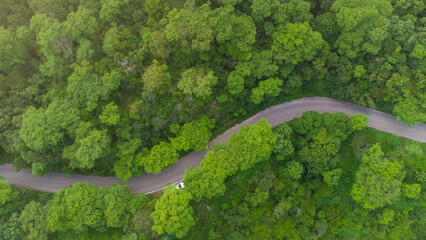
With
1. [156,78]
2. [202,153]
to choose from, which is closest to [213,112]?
[202,153]

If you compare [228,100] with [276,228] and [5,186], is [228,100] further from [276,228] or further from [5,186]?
[5,186]

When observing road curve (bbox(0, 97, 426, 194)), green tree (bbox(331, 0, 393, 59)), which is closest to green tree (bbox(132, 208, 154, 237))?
road curve (bbox(0, 97, 426, 194))

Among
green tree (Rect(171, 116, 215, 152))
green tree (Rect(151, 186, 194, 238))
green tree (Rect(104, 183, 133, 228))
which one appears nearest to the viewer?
green tree (Rect(151, 186, 194, 238))

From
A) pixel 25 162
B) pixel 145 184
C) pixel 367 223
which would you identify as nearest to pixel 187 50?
pixel 145 184

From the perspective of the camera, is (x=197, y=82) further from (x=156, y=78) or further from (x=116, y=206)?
(x=116, y=206)

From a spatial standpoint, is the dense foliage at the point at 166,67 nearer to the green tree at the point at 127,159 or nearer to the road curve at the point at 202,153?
the green tree at the point at 127,159

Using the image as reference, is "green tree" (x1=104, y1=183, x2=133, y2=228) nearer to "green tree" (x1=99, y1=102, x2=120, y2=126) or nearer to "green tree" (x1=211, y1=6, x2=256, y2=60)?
"green tree" (x1=99, y1=102, x2=120, y2=126)

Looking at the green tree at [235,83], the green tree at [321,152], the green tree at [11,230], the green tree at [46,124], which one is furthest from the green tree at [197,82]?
the green tree at [11,230]
